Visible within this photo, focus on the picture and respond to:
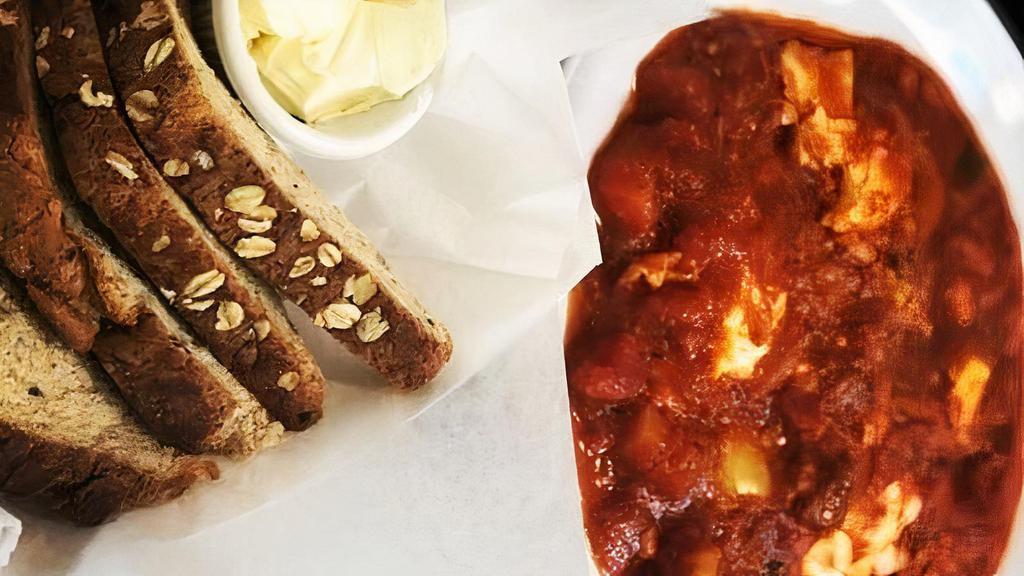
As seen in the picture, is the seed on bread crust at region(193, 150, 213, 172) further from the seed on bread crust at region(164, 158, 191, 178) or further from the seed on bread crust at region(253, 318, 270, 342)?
the seed on bread crust at region(253, 318, 270, 342)

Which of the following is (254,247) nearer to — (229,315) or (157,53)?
(229,315)

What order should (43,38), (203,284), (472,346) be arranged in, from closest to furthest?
(43,38), (203,284), (472,346)

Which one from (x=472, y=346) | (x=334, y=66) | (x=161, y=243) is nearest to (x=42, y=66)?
(x=161, y=243)

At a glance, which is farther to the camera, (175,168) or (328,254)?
(328,254)

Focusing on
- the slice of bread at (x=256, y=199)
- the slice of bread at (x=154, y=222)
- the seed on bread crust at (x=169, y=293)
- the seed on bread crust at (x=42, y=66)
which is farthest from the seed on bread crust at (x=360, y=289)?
the seed on bread crust at (x=42, y=66)

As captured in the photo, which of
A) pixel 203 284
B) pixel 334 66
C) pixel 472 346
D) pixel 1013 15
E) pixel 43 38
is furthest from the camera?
pixel 1013 15

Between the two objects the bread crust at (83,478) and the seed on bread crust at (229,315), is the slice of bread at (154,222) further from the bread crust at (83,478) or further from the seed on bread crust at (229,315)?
the bread crust at (83,478)

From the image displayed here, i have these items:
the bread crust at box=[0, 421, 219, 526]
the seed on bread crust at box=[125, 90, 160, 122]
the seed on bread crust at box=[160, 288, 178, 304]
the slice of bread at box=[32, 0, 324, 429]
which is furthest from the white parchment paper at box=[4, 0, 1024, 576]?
the seed on bread crust at box=[125, 90, 160, 122]
